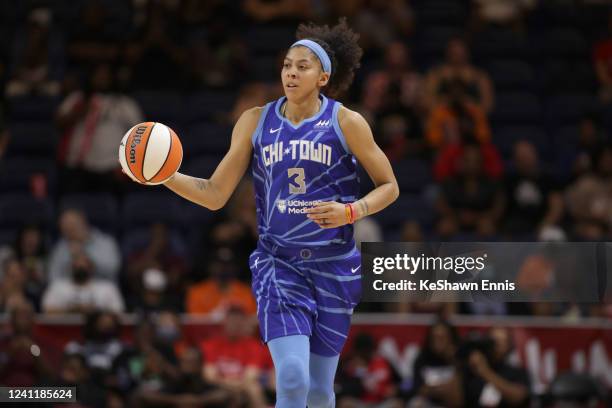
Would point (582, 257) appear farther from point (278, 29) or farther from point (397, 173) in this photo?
point (278, 29)

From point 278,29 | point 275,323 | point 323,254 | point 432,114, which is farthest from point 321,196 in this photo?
point 278,29

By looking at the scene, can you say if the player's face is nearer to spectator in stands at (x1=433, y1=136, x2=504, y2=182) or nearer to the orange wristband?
the orange wristband

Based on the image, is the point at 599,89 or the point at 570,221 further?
the point at 599,89

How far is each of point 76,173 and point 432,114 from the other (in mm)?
4397

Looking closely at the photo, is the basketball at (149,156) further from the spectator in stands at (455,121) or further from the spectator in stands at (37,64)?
the spectator in stands at (37,64)

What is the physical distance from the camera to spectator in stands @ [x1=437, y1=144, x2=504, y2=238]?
13.1 meters

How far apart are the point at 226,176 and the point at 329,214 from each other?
0.87 m

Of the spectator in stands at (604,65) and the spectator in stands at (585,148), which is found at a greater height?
A: the spectator in stands at (604,65)

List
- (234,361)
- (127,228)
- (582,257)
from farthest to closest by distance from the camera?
(127,228)
(234,361)
(582,257)

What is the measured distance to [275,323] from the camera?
20.6 ft

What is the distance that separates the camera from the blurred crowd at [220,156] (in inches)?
436

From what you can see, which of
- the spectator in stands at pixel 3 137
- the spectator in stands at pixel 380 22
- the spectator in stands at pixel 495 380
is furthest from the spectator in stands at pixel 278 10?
the spectator in stands at pixel 495 380

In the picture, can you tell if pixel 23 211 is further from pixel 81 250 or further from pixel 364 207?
pixel 364 207

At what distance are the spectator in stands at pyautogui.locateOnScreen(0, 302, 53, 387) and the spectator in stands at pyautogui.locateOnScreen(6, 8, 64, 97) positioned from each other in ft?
14.0
